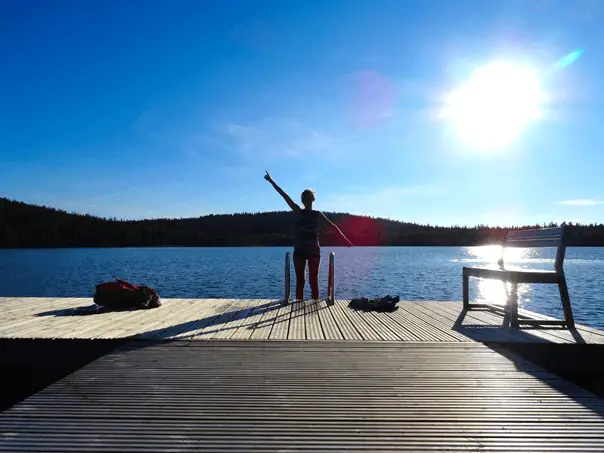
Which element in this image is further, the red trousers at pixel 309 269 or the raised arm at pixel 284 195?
the red trousers at pixel 309 269

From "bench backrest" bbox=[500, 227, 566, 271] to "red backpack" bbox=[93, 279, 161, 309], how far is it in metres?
6.31

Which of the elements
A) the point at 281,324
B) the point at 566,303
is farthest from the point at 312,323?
the point at 566,303

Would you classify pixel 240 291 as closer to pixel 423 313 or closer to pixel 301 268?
pixel 301 268

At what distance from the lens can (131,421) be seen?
2838 mm

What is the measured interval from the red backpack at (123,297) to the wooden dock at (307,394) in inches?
72.6

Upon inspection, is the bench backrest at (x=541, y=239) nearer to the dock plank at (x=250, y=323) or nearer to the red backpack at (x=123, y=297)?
the dock plank at (x=250, y=323)

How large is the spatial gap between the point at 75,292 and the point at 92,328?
724 inches

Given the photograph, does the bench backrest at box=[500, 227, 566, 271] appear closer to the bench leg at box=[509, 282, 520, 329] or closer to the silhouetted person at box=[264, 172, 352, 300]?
the bench leg at box=[509, 282, 520, 329]

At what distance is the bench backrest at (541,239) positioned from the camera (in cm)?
614

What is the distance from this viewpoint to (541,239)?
6.82 metres

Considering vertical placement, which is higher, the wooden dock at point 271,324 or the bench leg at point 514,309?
the bench leg at point 514,309

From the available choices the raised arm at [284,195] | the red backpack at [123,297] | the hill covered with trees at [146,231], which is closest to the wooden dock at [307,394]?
the red backpack at [123,297]

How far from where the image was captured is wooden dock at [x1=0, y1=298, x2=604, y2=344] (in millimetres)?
5418

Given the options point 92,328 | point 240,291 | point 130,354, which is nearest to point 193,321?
point 92,328
